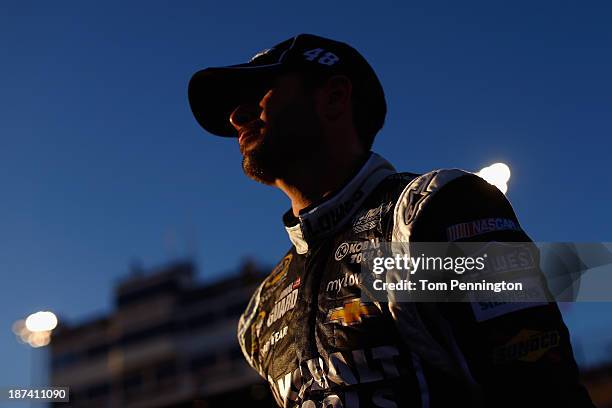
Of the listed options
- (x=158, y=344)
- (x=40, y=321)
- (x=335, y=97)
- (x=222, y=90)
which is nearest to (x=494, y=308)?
(x=335, y=97)

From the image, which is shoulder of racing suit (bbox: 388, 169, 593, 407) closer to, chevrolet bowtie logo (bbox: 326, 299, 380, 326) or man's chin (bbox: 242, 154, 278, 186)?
chevrolet bowtie logo (bbox: 326, 299, 380, 326)

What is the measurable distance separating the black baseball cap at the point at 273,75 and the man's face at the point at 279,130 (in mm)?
78

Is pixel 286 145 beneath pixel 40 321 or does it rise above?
beneath

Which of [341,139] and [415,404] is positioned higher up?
[341,139]

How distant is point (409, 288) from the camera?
2844 millimetres

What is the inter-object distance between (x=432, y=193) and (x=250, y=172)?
124 cm

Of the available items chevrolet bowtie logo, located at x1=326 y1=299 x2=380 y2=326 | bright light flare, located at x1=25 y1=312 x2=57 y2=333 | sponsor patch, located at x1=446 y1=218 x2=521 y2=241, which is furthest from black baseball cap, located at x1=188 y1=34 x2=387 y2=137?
bright light flare, located at x1=25 y1=312 x2=57 y2=333

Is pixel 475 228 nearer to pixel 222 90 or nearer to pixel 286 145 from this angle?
pixel 286 145

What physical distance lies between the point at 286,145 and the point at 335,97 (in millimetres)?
439

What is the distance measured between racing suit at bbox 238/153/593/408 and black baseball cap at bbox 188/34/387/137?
0.58 m

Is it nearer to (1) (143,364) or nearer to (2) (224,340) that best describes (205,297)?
(2) (224,340)

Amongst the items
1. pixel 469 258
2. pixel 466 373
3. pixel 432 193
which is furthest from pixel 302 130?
pixel 466 373

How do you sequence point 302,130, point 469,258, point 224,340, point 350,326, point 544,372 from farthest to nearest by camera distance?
point 224,340, point 302,130, point 350,326, point 469,258, point 544,372

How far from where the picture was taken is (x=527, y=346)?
2559 millimetres
